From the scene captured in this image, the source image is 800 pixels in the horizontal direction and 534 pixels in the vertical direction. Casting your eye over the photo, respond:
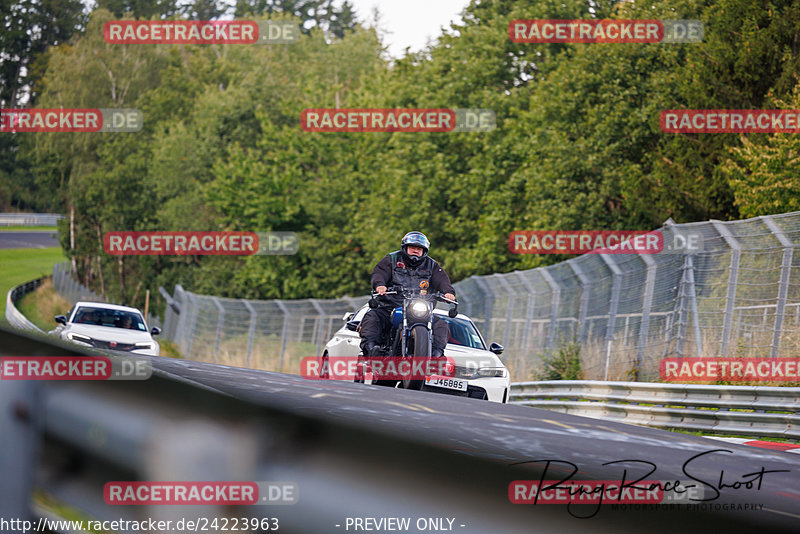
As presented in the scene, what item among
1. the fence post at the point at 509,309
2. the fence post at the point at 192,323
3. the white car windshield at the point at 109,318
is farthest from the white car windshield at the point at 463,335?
the fence post at the point at 192,323

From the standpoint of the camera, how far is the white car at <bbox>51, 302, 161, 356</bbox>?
21.2 m

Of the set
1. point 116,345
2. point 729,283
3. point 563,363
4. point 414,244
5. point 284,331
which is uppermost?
point 414,244

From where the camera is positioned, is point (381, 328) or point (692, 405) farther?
point (692, 405)

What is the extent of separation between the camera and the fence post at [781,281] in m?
14.7

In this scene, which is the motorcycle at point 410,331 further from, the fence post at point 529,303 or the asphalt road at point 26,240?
the asphalt road at point 26,240

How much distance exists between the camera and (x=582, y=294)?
20.8m

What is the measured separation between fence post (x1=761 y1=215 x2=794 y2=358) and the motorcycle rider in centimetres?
523

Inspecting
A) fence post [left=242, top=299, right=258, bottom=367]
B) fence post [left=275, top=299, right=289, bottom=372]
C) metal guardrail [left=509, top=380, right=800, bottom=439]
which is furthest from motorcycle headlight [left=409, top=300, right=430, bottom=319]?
fence post [left=242, top=299, right=258, bottom=367]

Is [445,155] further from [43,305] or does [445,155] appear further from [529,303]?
Answer: [43,305]

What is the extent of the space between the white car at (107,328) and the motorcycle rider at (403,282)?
9603mm

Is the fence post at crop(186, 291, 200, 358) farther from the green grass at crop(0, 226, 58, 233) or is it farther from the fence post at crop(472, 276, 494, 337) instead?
the green grass at crop(0, 226, 58, 233)

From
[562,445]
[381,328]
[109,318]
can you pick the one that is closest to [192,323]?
[109,318]

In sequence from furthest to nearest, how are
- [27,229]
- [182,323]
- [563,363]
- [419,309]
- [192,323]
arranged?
1. [27,229]
2. [182,323]
3. [192,323]
4. [563,363]
5. [419,309]

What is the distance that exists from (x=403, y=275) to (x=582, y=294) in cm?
943
